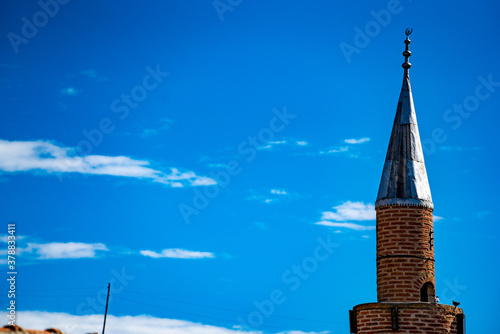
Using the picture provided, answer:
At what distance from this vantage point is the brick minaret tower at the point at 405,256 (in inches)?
988

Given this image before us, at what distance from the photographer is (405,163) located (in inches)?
1069

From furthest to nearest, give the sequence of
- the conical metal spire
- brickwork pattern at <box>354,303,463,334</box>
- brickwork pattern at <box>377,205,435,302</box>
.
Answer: the conical metal spire < brickwork pattern at <box>377,205,435,302</box> < brickwork pattern at <box>354,303,463,334</box>

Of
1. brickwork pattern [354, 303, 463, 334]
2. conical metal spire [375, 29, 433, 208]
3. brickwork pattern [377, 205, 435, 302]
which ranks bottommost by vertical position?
brickwork pattern [354, 303, 463, 334]

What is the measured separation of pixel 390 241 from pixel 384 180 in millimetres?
2013

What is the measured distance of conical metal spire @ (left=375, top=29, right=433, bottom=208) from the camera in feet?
87.2

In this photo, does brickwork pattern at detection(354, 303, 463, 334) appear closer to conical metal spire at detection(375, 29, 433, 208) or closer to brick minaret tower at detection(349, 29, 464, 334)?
brick minaret tower at detection(349, 29, 464, 334)

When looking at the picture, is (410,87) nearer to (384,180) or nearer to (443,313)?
(384,180)

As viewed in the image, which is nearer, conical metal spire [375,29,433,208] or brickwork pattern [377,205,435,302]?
brickwork pattern [377,205,435,302]

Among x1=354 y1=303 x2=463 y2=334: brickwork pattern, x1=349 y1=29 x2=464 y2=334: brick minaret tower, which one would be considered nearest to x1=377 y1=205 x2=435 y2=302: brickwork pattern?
x1=349 y1=29 x2=464 y2=334: brick minaret tower

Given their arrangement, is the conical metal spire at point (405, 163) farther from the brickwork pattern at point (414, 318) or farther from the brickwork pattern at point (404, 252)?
the brickwork pattern at point (414, 318)

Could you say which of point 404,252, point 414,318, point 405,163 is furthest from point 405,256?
point 405,163

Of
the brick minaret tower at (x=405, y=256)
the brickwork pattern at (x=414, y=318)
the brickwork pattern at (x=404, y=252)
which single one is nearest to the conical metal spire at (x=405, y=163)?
the brick minaret tower at (x=405, y=256)

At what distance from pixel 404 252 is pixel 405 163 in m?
2.84

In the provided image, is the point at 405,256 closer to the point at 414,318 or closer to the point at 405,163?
the point at 414,318
